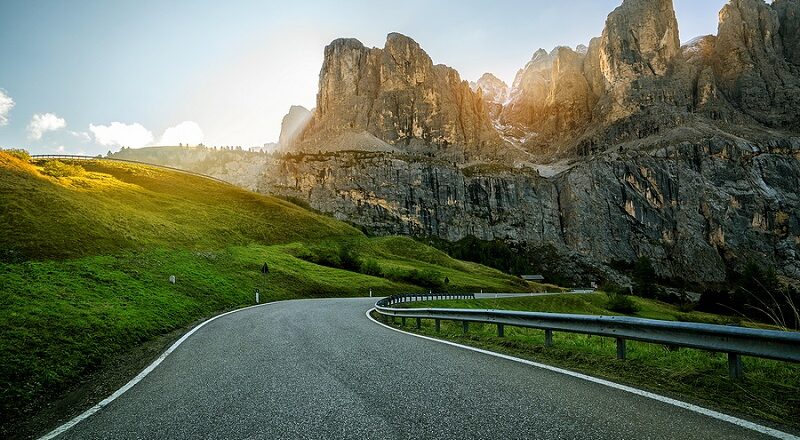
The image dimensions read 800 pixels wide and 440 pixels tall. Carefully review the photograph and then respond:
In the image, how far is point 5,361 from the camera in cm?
898

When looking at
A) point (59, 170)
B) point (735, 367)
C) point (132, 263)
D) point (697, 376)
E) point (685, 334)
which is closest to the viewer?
point (735, 367)

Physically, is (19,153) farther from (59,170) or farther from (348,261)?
(348,261)

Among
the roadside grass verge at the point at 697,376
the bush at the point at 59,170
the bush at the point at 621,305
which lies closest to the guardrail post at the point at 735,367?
the roadside grass verge at the point at 697,376

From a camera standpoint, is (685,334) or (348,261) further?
(348,261)

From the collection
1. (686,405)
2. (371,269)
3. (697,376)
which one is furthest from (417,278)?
(686,405)

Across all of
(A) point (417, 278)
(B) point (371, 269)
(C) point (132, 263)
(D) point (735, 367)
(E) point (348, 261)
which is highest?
(D) point (735, 367)

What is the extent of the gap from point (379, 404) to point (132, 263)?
112ft

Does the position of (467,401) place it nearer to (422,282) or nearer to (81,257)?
(81,257)

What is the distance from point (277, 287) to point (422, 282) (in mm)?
32753

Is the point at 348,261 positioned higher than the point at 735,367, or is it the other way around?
the point at 735,367

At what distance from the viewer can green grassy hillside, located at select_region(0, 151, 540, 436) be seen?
11.5 metres

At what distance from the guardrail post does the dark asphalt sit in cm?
202

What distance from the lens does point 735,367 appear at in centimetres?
647

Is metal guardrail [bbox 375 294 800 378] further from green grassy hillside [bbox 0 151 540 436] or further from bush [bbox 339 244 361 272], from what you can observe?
bush [bbox 339 244 361 272]
